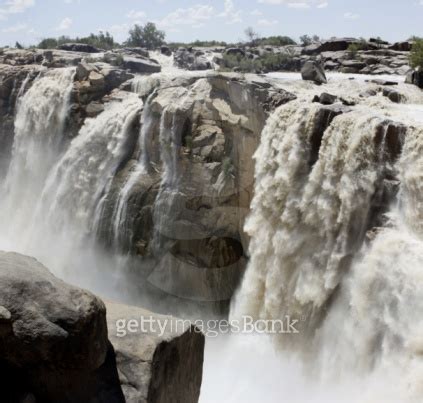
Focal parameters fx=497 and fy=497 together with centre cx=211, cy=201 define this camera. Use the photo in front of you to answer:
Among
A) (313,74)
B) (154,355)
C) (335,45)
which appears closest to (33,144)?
(313,74)

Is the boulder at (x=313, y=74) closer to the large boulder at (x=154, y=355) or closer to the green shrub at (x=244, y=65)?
the green shrub at (x=244, y=65)

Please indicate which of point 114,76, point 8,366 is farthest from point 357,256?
point 114,76

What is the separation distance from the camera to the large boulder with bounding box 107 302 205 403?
474 cm

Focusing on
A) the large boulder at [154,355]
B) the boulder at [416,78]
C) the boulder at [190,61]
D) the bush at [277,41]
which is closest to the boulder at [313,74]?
the boulder at [416,78]

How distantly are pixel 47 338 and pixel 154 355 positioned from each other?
129 cm

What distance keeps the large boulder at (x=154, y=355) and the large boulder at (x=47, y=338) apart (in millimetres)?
407

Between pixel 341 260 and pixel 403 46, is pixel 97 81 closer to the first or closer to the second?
pixel 341 260

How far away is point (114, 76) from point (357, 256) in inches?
504

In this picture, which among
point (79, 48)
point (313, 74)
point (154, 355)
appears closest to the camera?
point (154, 355)

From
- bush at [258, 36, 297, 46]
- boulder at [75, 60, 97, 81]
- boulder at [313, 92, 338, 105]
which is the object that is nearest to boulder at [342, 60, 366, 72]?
boulder at [313, 92, 338, 105]

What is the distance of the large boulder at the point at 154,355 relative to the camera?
474 centimetres

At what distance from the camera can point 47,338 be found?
157 inches

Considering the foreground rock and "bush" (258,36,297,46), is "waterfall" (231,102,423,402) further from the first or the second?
"bush" (258,36,297,46)

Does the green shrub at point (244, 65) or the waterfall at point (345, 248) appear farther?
the green shrub at point (244, 65)
